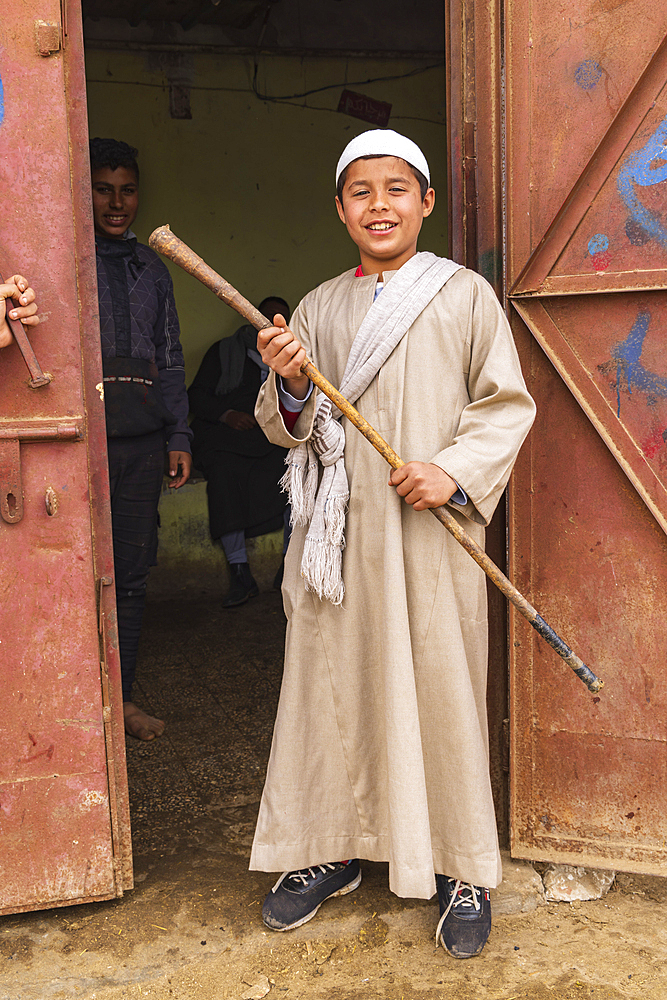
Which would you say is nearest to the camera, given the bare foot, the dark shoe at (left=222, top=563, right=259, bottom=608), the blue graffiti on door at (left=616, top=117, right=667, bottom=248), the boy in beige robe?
the boy in beige robe

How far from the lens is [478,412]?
2115 mm

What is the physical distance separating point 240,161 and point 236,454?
2.13 m

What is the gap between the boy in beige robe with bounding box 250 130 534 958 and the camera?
6.84 feet

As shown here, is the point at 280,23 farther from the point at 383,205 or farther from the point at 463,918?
the point at 463,918

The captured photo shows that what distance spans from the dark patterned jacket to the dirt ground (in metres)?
1.49

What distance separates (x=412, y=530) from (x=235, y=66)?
16.6 ft

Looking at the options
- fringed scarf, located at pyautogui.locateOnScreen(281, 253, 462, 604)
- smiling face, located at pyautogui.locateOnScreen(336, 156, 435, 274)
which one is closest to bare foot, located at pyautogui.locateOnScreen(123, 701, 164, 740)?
fringed scarf, located at pyautogui.locateOnScreen(281, 253, 462, 604)

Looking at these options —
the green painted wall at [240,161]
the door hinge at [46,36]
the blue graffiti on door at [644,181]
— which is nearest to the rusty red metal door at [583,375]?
the blue graffiti on door at [644,181]

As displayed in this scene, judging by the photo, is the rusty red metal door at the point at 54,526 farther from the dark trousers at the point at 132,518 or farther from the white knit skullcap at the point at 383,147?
the dark trousers at the point at 132,518

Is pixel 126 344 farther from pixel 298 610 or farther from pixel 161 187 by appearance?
pixel 161 187

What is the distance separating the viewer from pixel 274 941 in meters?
2.21

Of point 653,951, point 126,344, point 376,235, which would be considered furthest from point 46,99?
point 653,951

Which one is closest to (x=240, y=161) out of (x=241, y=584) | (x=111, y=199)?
(x=241, y=584)

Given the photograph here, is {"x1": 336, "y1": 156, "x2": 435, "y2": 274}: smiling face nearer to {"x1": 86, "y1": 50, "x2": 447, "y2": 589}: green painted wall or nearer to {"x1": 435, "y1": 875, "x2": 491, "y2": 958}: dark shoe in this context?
{"x1": 435, "y1": 875, "x2": 491, "y2": 958}: dark shoe
